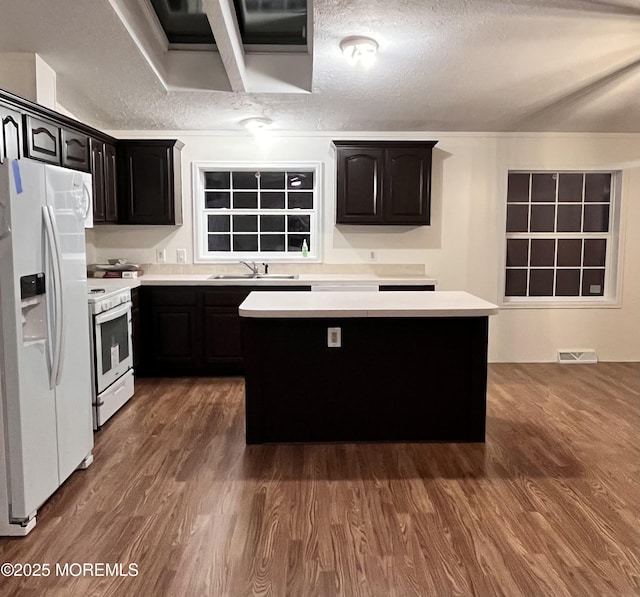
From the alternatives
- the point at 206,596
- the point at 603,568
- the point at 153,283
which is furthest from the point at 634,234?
the point at 206,596

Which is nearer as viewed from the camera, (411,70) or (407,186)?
(411,70)

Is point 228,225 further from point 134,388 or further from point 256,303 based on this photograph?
point 256,303

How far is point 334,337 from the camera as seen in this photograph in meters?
3.20

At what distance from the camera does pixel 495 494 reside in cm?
265

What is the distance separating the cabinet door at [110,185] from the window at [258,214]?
2.83ft

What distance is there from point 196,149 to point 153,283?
147cm

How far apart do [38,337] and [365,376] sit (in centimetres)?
179

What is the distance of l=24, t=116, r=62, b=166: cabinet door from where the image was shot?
318 cm

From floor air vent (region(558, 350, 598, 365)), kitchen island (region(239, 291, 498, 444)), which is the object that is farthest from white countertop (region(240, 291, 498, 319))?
floor air vent (region(558, 350, 598, 365))

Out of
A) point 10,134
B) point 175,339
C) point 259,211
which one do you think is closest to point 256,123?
point 259,211

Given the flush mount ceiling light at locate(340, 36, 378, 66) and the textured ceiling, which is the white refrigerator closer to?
the textured ceiling

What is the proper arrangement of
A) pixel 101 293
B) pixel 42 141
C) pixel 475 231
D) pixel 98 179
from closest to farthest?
pixel 42 141
pixel 101 293
pixel 98 179
pixel 475 231

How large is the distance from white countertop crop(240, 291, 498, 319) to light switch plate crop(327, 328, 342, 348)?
16 cm

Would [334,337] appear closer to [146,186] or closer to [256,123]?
[256,123]
